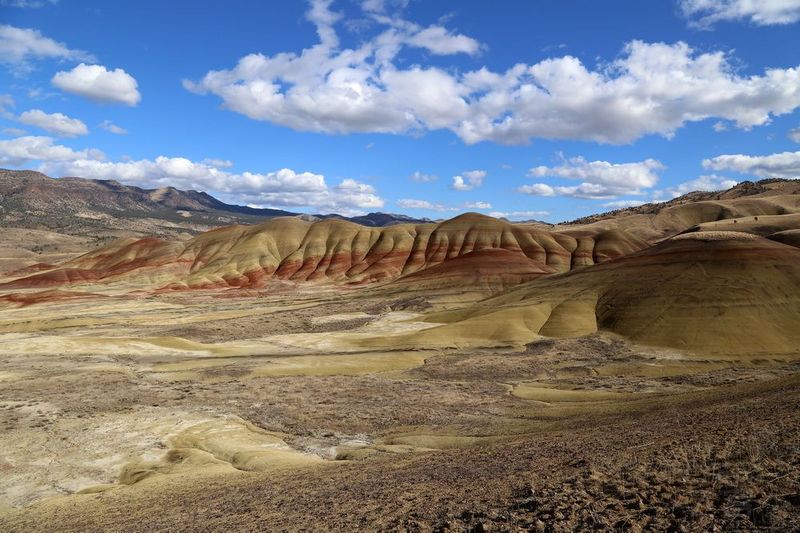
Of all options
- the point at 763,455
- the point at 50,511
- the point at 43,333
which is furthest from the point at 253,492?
the point at 43,333

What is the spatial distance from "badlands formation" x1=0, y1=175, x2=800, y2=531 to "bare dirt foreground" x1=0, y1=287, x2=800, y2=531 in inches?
4.9

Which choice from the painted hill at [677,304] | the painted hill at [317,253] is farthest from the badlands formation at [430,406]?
the painted hill at [317,253]

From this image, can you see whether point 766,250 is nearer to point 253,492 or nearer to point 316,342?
point 316,342

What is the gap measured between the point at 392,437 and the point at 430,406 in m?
7.09

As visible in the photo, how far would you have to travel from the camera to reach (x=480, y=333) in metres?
64.9

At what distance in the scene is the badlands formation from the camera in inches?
539

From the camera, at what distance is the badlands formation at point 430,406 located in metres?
13.7

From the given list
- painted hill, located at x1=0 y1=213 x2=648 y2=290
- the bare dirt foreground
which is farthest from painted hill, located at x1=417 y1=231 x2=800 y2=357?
painted hill, located at x1=0 y1=213 x2=648 y2=290

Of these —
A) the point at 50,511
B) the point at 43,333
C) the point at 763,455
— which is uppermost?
the point at 763,455

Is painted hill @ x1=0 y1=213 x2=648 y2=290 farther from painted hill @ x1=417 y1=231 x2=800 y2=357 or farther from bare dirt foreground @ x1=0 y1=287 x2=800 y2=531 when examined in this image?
bare dirt foreground @ x1=0 y1=287 x2=800 y2=531

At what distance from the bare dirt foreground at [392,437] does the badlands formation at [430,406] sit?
0.12 metres

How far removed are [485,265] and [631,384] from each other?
258ft

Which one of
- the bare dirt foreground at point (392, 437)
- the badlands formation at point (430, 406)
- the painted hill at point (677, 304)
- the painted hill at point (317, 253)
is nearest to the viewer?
the bare dirt foreground at point (392, 437)

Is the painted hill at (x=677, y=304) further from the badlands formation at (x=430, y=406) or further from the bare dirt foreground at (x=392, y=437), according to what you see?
the bare dirt foreground at (x=392, y=437)
